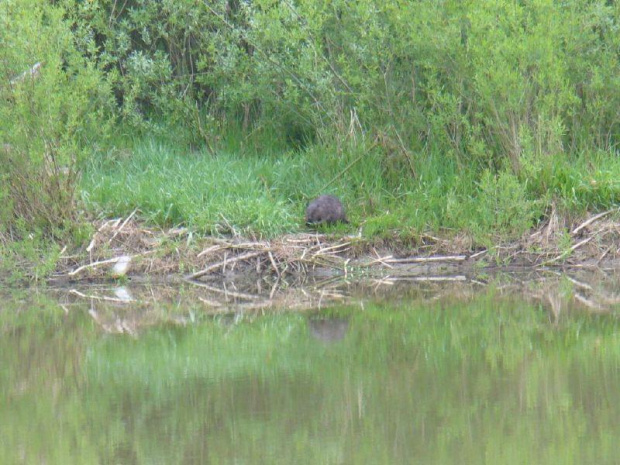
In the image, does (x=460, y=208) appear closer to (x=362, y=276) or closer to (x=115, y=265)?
(x=362, y=276)

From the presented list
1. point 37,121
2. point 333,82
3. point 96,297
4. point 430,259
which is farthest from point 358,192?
point 37,121

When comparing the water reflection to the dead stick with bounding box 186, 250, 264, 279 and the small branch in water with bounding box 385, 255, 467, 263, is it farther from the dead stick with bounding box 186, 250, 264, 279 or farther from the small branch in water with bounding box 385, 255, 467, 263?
the small branch in water with bounding box 385, 255, 467, 263

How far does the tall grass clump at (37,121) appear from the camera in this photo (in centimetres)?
939

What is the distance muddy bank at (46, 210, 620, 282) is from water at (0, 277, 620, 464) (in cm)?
48

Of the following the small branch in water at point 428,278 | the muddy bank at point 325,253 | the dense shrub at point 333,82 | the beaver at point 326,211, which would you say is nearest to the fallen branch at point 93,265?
the muddy bank at point 325,253

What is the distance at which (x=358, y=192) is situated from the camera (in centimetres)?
1073

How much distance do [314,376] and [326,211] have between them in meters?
4.16

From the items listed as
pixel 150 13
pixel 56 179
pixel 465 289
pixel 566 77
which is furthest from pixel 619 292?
pixel 150 13

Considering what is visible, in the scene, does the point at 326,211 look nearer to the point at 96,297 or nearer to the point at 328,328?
the point at 96,297

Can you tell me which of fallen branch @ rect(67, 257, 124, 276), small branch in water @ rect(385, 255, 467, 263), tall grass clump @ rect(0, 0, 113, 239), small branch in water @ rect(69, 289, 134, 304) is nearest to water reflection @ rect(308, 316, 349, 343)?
small branch in water @ rect(69, 289, 134, 304)

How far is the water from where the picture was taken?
15.4ft

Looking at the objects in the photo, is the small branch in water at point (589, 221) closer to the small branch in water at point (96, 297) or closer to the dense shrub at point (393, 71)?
the dense shrub at point (393, 71)

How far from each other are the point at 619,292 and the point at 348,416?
13.5 feet

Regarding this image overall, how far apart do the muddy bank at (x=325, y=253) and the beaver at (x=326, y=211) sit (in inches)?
5.8
